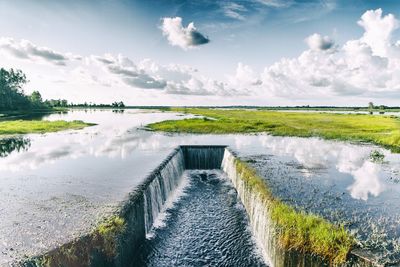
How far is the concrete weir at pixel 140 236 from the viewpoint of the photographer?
9.12 metres

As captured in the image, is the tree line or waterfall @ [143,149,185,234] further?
the tree line

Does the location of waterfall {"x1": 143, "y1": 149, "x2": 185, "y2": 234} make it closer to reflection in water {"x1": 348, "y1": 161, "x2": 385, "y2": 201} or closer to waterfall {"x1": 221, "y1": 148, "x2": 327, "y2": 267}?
waterfall {"x1": 221, "y1": 148, "x2": 327, "y2": 267}

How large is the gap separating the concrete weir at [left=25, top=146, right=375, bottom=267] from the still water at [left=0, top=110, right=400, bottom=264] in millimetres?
1130

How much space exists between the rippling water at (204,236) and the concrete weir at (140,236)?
1.91ft

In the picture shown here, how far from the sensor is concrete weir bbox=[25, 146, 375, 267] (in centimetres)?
912

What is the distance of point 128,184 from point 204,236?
671 centimetres

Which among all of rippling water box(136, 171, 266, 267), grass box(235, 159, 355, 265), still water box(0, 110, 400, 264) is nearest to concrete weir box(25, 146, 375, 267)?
grass box(235, 159, 355, 265)

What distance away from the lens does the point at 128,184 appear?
61.5 feet

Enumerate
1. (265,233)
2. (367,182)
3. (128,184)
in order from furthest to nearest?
(367,182) < (128,184) < (265,233)

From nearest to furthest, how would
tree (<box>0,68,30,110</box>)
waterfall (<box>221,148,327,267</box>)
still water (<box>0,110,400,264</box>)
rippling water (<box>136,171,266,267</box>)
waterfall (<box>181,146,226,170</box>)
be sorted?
waterfall (<box>221,148,327,267</box>) → still water (<box>0,110,400,264</box>) → rippling water (<box>136,171,266,267</box>) → waterfall (<box>181,146,226,170</box>) → tree (<box>0,68,30,110</box>)

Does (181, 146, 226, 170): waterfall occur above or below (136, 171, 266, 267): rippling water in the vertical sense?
above

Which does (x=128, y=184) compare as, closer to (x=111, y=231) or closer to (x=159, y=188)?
(x=159, y=188)

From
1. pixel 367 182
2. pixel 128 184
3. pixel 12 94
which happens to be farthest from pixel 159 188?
pixel 12 94

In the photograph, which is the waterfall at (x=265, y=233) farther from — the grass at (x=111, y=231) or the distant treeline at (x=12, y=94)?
the distant treeline at (x=12, y=94)
